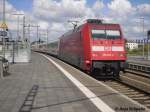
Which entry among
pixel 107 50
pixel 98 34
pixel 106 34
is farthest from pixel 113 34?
pixel 107 50

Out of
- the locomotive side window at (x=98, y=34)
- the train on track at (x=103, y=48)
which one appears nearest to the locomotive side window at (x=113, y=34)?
the train on track at (x=103, y=48)

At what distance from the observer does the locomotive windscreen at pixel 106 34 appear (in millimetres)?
21875

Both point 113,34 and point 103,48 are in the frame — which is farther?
point 113,34

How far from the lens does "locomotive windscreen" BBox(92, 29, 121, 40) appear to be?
21.9 metres

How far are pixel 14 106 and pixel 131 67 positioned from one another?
26488mm

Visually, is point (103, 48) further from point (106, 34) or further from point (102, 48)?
Result: point (106, 34)

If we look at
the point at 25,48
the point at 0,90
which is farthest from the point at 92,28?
the point at 25,48

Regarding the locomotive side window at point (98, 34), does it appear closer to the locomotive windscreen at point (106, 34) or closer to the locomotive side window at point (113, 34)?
the locomotive windscreen at point (106, 34)

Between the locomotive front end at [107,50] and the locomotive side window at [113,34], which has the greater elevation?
the locomotive side window at [113,34]

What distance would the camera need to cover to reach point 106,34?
22.1 meters

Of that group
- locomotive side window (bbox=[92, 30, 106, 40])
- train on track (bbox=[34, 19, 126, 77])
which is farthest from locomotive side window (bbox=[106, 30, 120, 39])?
locomotive side window (bbox=[92, 30, 106, 40])

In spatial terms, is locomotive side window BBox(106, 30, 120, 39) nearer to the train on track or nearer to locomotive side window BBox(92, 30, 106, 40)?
the train on track

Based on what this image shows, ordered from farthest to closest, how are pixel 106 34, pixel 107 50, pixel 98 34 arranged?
pixel 106 34
pixel 98 34
pixel 107 50

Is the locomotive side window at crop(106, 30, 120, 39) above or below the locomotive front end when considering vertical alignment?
above
